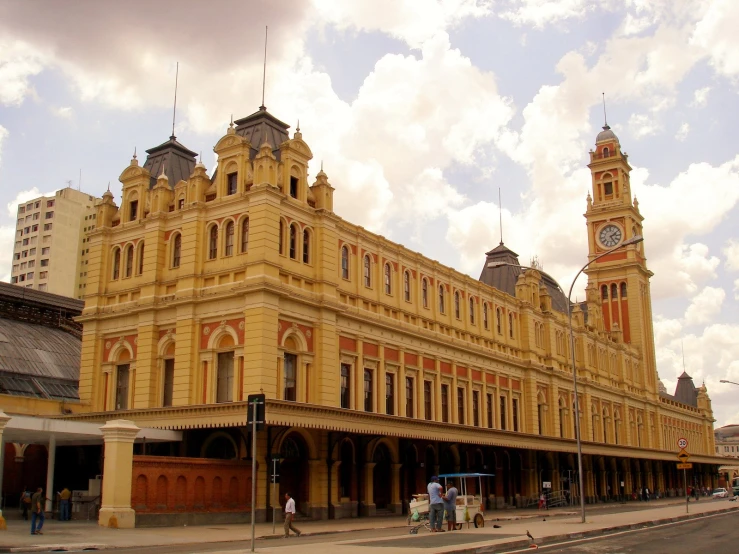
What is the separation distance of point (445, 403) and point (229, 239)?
60.6 feet

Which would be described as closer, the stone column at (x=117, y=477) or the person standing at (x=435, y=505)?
the person standing at (x=435, y=505)

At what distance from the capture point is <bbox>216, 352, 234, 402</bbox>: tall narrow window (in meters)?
38.4

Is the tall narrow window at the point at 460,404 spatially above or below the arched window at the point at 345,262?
below

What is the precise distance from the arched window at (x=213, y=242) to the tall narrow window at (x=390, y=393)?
1192 centimetres

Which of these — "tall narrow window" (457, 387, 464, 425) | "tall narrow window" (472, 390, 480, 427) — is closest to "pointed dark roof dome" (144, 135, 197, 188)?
"tall narrow window" (457, 387, 464, 425)

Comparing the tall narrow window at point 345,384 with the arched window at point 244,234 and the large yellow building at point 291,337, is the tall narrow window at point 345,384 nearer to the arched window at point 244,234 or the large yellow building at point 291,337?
the large yellow building at point 291,337

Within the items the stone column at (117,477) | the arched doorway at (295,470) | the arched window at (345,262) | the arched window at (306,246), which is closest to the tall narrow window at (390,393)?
the arched window at (345,262)

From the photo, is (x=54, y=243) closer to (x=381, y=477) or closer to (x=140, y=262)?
(x=140, y=262)

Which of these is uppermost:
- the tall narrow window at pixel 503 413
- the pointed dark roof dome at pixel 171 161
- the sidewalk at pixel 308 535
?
the pointed dark roof dome at pixel 171 161

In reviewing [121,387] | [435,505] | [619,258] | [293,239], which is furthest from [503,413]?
[619,258]

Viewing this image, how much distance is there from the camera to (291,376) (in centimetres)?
3912

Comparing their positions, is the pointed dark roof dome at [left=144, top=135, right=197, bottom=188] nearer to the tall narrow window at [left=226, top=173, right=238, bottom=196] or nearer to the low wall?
the tall narrow window at [left=226, top=173, right=238, bottom=196]

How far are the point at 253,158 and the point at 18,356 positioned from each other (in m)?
18.3

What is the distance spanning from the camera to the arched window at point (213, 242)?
4078 cm
